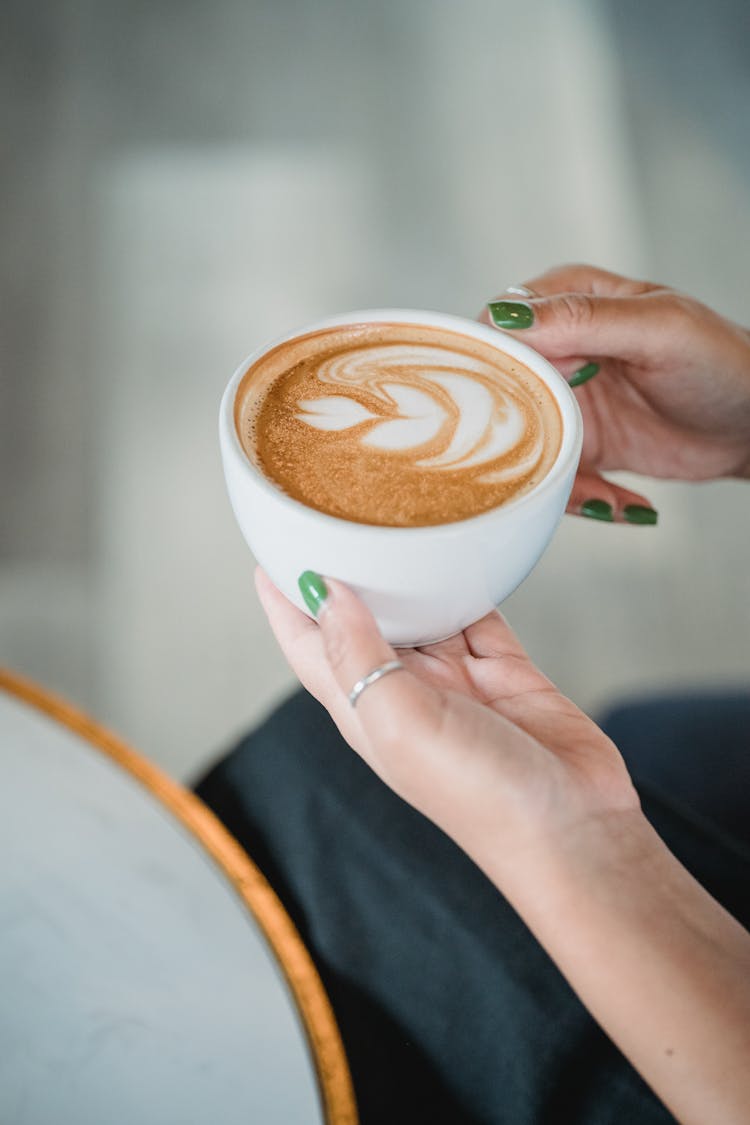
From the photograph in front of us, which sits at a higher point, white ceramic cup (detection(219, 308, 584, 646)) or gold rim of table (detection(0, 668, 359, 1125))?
white ceramic cup (detection(219, 308, 584, 646))

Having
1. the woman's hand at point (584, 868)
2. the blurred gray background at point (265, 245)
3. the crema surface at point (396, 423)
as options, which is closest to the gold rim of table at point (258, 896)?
the woman's hand at point (584, 868)

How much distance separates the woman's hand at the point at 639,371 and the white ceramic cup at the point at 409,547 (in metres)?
0.18

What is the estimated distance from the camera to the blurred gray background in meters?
1.77

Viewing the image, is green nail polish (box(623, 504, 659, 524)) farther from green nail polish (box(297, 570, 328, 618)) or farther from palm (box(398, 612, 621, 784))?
green nail polish (box(297, 570, 328, 618))

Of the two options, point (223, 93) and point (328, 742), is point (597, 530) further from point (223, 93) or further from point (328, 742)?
point (223, 93)

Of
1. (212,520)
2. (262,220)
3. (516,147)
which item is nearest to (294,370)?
(212,520)

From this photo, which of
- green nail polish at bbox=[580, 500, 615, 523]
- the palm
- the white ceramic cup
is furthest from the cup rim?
green nail polish at bbox=[580, 500, 615, 523]

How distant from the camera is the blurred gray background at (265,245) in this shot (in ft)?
5.82

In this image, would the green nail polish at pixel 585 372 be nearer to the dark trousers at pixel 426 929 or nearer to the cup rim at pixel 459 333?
the cup rim at pixel 459 333

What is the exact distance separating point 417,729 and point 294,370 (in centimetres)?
34

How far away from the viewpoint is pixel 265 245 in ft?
7.68

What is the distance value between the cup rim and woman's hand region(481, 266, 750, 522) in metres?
0.07

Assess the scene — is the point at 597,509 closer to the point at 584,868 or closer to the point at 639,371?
the point at 639,371

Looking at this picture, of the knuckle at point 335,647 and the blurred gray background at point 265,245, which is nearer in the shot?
the knuckle at point 335,647
